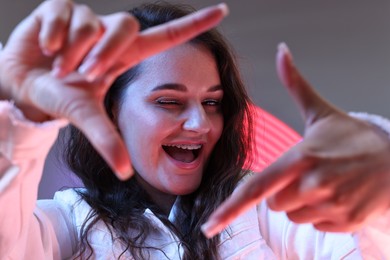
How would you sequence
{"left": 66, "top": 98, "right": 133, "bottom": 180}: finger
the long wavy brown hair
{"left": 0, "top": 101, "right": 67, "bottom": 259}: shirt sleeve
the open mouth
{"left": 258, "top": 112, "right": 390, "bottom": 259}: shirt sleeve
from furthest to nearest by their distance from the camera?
the open mouth → the long wavy brown hair → {"left": 258, "top": 112, "right": 390, "bottom": 259}: shirt sleeve → {"left": 0, "top": 101, "right": 67, "bottom": 259}: shirt sleeve → {"left": 66, "top": 98, "right": 133, "bottom": 180}: finger

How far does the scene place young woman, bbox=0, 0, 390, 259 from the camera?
0.80 m

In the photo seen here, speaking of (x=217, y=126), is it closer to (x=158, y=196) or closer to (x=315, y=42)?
(x=158, y=196)

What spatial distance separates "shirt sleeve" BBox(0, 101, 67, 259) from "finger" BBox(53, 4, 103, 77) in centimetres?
8

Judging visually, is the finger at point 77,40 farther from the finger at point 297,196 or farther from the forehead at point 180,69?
the forehead at point 180,69

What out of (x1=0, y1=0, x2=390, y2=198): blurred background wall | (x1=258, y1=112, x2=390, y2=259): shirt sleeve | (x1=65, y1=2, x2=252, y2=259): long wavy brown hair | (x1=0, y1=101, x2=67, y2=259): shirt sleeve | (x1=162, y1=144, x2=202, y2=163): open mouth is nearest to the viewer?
(x1=0, y1=101, x2=67, y2=259): shirt sleeve

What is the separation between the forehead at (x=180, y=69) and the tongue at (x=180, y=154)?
14 centimetres

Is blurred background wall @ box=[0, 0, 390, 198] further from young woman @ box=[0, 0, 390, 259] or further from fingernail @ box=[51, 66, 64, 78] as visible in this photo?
fingernail @ box=[51, 66, 64, 78]

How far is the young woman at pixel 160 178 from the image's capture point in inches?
31.4

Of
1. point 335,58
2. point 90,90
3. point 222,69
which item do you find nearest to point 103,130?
point 90,90

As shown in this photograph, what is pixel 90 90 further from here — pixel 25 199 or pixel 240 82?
pixel 240 82

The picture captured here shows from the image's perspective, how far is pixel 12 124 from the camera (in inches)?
28.4

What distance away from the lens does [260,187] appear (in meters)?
0.59

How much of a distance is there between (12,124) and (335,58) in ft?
5.81

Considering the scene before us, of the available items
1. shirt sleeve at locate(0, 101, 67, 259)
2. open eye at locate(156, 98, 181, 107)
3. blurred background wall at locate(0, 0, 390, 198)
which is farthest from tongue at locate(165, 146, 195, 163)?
blurred background wall at locate(0, 0, 390, 198)
